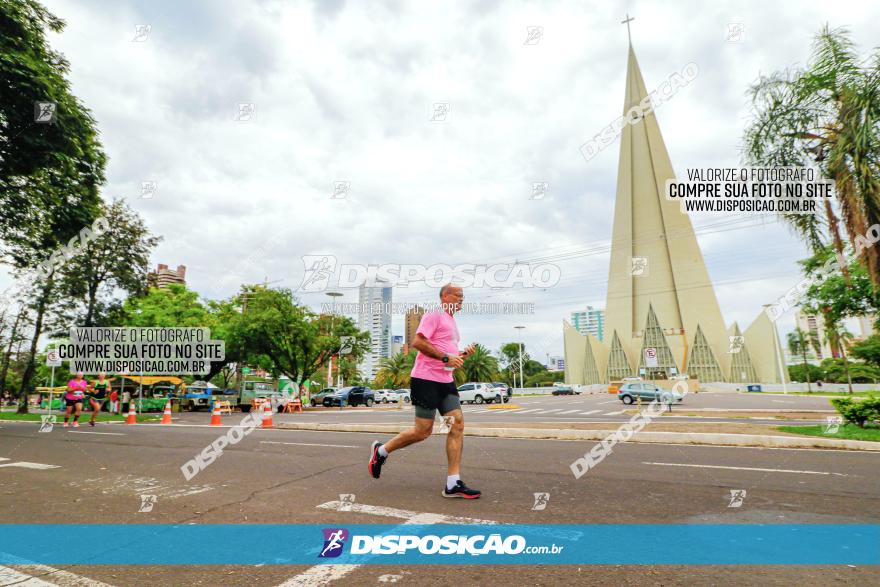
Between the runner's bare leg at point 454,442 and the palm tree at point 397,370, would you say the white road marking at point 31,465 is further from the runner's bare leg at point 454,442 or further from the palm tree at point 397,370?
the palm tree at point 397,370

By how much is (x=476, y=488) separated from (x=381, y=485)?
39.4 inches

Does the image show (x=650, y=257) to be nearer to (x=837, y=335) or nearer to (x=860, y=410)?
(x=837, y=335)

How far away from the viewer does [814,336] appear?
219 ft

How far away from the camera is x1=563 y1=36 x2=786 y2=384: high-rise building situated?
74.7 metres

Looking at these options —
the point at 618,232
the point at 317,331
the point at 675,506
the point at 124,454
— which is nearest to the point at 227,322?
the point at 317,331

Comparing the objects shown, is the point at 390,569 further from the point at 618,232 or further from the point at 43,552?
the point at 618,232

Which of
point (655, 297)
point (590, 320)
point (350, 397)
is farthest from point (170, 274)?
point (590, 320)

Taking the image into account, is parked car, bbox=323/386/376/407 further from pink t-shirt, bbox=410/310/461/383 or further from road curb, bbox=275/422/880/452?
pink t-shirt, bbox=410/310/461/383

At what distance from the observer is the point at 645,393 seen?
29.8m

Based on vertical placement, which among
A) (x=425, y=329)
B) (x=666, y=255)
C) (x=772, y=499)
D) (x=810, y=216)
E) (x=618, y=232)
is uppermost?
(x=618, y=232)

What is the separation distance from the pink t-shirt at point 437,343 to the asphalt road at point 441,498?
1.12m

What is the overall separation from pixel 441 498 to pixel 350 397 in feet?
115

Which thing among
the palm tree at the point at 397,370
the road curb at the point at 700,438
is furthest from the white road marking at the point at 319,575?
the palm tree at the point at 397,370

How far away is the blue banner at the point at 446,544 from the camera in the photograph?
279 centimetres
